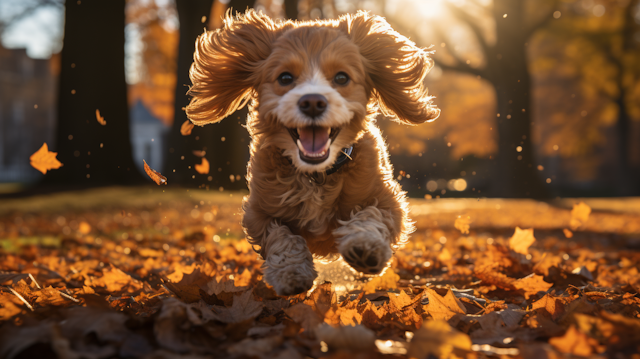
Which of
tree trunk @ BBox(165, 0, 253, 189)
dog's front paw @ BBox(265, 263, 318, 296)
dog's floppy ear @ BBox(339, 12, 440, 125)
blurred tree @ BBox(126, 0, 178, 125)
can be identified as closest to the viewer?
dog's front paw @ BBox(265, 263, 318, 296)

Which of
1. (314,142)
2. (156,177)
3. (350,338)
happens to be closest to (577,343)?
(350,338)

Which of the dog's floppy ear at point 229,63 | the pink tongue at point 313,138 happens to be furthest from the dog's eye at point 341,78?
the dog's floppy ear at point 229,63

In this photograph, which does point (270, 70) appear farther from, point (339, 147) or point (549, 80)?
point (549, 80)

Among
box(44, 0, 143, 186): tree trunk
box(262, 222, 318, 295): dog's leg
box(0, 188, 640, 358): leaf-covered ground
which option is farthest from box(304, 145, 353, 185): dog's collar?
box(44, 0, 143, 186): tree trunk

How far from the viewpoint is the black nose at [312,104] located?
3029mm

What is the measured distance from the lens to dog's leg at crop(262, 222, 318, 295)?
308 cm

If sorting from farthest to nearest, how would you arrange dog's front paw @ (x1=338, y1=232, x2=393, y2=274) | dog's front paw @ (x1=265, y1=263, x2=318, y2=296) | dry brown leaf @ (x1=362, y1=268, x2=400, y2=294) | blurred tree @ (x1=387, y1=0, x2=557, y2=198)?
blurred tree @ (x1=387, y1=0, x2=557, y2=198) → dry brown leaf @ (x1=362, y1=268, x2=400, y2=294) → dog's front paw @ (x1=265, y1=263, x2=318, y2=296) → dog's front paw @ (x1=338, y1=232, x2=393, y2=274)

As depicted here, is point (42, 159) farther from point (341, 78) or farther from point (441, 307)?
point (441, 307)

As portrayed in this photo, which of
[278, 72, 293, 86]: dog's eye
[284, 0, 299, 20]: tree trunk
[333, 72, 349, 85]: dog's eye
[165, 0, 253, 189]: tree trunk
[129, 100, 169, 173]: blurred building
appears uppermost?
[284, 0, 299, 20]: tree trunk

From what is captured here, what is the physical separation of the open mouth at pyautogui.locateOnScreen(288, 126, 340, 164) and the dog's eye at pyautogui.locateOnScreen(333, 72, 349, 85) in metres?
0.36

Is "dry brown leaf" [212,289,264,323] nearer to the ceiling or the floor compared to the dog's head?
nearer to the floor

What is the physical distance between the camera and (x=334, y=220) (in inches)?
142

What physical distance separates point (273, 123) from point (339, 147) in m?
0.46

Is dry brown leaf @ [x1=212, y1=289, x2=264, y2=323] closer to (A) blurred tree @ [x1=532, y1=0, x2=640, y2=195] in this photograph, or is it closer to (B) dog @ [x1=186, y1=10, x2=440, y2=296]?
(B) dog @ [x1=186, y1=10, x2=440, y2=296]
